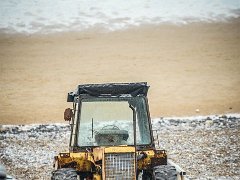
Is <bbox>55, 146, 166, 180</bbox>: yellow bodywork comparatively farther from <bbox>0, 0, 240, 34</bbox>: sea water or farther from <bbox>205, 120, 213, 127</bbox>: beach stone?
Result: <bbox>0, 0, 240, 34</bbox>: sea water

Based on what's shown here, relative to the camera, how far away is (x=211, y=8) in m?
41.5

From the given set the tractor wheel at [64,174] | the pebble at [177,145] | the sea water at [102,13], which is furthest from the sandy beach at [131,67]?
the tractor wheel at [64,174]

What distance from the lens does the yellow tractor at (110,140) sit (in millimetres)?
7188

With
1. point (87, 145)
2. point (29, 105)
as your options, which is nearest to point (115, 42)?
point (29, 105)

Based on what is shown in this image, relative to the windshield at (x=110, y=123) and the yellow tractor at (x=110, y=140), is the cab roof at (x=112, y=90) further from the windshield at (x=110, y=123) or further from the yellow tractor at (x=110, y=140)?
the windshield at (x=110, y=123)

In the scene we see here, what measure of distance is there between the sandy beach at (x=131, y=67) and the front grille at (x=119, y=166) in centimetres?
1480

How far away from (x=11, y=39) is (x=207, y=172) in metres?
25.7

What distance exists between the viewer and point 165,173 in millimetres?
7062

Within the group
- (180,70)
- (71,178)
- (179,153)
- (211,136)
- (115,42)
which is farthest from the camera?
(115,42)

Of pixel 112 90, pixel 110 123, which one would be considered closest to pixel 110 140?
pixel 110 123

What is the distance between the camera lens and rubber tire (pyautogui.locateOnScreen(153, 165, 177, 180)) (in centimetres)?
699

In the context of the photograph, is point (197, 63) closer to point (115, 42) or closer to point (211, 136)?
point (115, 42)

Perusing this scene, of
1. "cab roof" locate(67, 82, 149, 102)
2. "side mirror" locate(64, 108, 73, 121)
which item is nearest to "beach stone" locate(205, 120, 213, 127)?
"cab roof" locate(67, 82, 149, 102)

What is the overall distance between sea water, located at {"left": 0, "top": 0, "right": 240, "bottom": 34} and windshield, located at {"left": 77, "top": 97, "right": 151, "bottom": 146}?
29.3 metres
